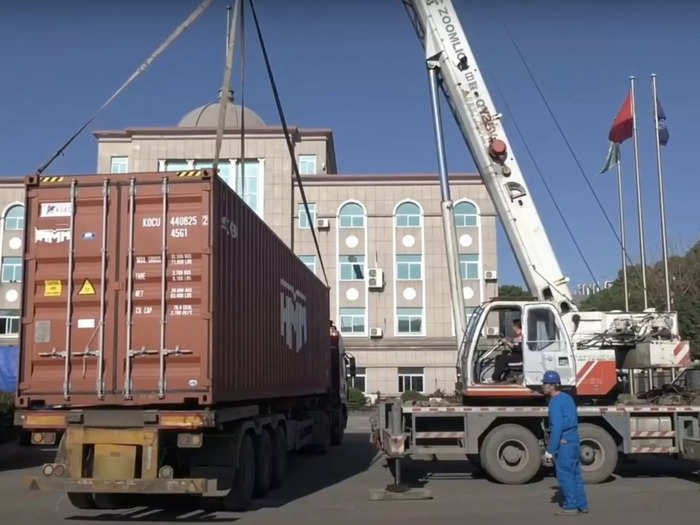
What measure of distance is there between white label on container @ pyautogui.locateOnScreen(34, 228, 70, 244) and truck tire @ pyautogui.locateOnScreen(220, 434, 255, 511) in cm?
346

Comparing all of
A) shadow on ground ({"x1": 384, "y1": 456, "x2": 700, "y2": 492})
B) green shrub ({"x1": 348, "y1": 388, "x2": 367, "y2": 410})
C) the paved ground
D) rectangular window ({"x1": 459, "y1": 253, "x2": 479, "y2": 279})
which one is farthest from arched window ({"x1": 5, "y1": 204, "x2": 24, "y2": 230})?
shadow on ground ({"x1": 384, "y1": 456, "x2": 700, "y2": 492})

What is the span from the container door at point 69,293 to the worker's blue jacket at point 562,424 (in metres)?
5.50

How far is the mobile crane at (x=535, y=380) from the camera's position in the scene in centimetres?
1293

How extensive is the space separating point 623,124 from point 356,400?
21.4 meters

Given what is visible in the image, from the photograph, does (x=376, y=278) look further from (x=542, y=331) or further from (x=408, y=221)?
(x=542, y=331)

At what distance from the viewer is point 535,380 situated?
Answer: 1302 cm

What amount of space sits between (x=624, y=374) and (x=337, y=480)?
5653 mm

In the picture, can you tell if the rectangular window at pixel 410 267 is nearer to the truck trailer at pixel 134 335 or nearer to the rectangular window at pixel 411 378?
the rectangular window at pixel 411 378

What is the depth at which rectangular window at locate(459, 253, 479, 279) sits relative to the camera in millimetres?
43219

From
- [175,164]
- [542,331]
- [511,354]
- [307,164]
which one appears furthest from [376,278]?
[542,331]

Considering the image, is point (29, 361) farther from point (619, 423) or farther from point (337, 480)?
point (619, 423)

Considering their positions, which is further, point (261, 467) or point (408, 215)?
point (408, 215)

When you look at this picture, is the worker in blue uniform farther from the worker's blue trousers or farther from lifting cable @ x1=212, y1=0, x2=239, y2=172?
lifting cable @ x1=212, y1=0, x2=239, y2=172

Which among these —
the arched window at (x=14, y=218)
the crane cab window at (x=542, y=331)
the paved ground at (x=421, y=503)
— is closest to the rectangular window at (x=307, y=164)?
the arched window at (x=14, y=218)
